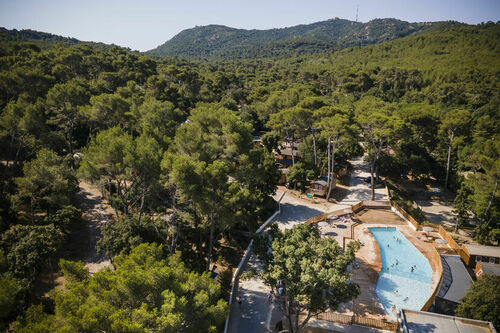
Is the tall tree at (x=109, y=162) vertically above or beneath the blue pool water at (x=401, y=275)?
above

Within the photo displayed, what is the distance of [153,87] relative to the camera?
156 ft

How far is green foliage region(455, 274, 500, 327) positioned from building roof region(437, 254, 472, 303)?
125cm

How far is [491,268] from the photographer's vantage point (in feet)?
56.6

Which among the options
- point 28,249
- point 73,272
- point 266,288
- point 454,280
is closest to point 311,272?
point 266,288

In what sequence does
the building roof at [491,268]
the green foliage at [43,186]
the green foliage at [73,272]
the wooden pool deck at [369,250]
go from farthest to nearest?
1. the green foliage at [43,186]
2. the building roof at [491,268]
3. the wooden pool deck at [369,250]
4. the green foliage at [73,272]

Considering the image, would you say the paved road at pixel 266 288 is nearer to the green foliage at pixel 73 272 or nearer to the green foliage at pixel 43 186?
the green foliage at pixel 73 272

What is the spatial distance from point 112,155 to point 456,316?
22271 millimetres

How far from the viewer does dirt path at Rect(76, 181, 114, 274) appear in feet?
58.5

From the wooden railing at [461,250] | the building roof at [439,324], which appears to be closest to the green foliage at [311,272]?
the building roof at [439,324]

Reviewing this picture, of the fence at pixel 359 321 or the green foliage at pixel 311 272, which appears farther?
the fence at pixel 359 321

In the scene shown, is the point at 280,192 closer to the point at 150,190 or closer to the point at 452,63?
the point at 150,190

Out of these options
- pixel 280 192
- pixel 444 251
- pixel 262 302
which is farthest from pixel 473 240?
pixel 262 302

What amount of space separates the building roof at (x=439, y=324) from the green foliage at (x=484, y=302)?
0.43 metres

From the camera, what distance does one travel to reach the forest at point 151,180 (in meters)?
8.95
